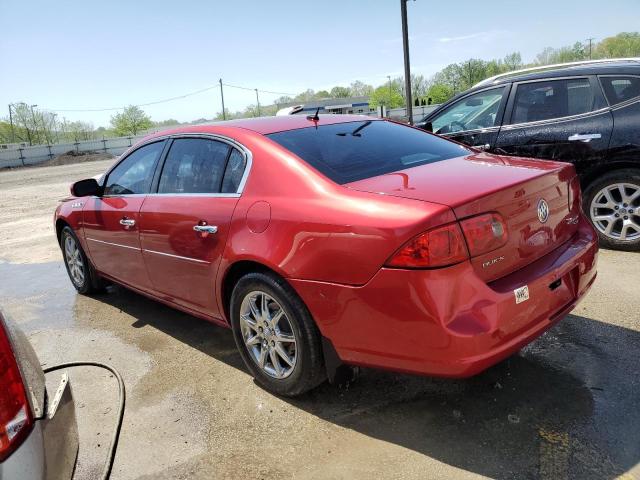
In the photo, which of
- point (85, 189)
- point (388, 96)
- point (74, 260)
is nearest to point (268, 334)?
point (85, 189)

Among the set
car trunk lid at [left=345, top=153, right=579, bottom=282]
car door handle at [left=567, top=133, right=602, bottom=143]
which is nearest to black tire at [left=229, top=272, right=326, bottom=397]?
car trunk lid at [left=345, top=153, right=579, bottom=282]

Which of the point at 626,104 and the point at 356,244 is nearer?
the point at 356,244

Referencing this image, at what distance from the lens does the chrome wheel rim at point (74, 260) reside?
5.27 meters

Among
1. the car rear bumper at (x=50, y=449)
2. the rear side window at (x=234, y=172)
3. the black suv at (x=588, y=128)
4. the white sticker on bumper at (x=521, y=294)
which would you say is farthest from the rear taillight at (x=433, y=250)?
the black suv at (x=588, y=128)

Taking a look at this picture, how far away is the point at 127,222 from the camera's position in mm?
4062

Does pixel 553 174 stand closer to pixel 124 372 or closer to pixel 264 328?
pixel 264 328

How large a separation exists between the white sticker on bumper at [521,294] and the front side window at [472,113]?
3885 mm

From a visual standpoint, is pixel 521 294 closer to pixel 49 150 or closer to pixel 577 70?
pixel 577 70

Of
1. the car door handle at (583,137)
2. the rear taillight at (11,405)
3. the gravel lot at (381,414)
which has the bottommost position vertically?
the gravel lot at (381,414)

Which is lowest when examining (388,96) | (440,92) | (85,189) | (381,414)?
(381,414)

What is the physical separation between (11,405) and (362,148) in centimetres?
233

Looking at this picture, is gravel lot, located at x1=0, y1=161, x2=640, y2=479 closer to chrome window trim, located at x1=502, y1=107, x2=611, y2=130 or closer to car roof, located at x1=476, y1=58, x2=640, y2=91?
chrome window trim, located at x1=502, y1=107, x2=611, y2=130

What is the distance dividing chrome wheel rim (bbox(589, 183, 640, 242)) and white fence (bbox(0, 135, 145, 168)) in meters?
41.1

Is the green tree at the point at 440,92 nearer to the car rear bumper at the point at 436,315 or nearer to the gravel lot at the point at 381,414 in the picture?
→ the gravel lot at the point at 381,414
